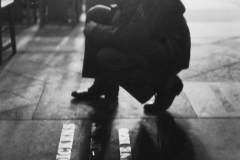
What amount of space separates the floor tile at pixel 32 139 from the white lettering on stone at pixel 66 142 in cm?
3

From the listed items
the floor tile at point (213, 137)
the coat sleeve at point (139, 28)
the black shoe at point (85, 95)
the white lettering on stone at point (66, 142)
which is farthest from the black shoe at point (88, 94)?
the floor tile at point (213, 137)

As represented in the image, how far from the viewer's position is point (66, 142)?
109 inches

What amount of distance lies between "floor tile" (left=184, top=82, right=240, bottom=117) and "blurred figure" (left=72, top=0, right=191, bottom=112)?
1.60 ft

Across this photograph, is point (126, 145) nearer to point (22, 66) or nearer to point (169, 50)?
point (169, 50)

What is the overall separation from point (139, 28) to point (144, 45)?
0.58 ft

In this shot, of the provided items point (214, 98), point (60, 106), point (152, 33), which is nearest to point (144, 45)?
point (152, 33)

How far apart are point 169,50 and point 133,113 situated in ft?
2.55

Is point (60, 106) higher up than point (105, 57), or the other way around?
point (105, 57)

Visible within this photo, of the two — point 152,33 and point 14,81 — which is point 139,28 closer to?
point 152,33

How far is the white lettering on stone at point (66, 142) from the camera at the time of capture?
2582 millimetres

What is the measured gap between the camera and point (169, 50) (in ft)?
9.36

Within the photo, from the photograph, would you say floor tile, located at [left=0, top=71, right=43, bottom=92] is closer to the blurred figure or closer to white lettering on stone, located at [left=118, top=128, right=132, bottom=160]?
the blurred figure

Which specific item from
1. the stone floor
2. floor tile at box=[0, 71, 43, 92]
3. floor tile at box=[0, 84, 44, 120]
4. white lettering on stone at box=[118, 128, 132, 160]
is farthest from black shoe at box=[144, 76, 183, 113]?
floor tile at box=[0, 71, 43, 92]

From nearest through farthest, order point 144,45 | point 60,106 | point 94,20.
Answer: point 144,45 < point 94,20 < point 60,106
